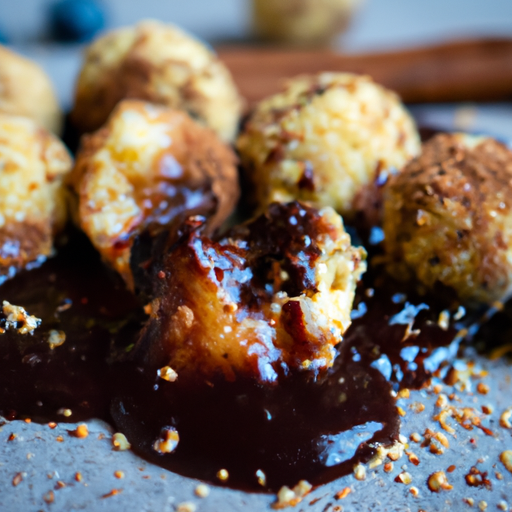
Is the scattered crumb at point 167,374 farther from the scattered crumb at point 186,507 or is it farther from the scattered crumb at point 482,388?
the scattered crumb at point 482,388

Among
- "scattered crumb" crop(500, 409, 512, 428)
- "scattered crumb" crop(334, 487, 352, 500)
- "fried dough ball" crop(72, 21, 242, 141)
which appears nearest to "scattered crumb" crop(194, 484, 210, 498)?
"scattered crumb" crop(334, 487, 352, 500)

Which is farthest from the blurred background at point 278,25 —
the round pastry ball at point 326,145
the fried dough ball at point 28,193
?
the round pastry ball at point 326,145

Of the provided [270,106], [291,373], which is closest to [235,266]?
[291,373]

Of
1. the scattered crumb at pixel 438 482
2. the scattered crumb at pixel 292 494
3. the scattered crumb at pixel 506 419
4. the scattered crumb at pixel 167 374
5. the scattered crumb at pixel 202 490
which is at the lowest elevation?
the scattered crumb at pixel 506 419

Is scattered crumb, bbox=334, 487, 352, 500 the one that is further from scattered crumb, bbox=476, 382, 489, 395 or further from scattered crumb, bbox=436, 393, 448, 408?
scattered crumb, bbox=476, 382, 489, 395

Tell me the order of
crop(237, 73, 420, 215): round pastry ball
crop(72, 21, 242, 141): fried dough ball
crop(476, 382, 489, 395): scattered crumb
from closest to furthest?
crop(476, 382, 489, 395): scattered crumb → crop(237, 73, 420, 215): round pastry ball → crop(72, 21, 242, 141): fried dough ball

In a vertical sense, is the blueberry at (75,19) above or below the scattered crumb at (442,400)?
above
